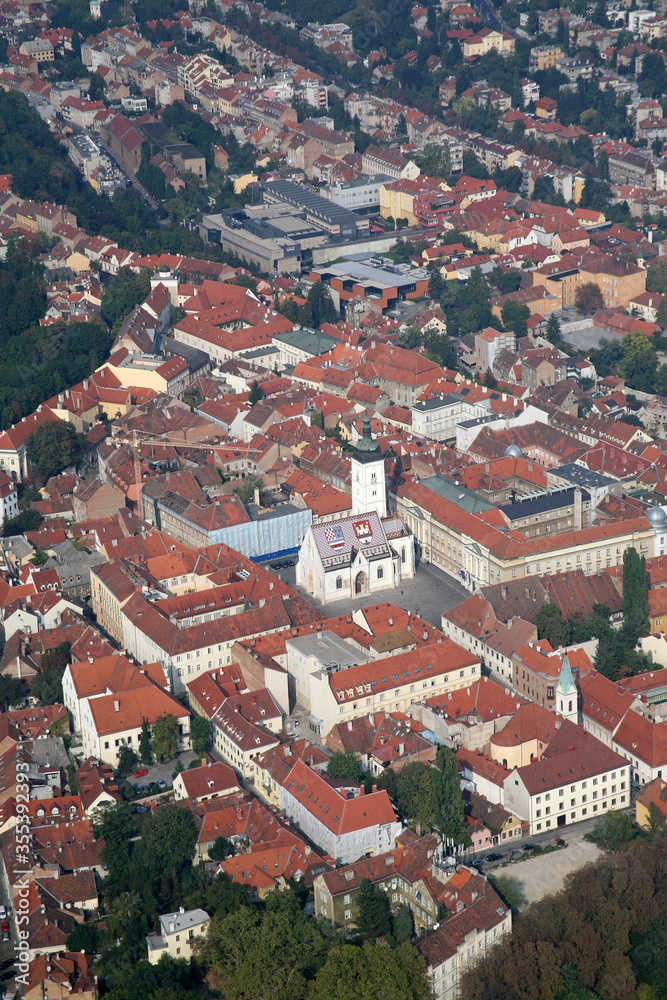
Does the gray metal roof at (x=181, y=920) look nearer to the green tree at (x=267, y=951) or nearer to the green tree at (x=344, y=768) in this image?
the green tree at (x=267, y=951)

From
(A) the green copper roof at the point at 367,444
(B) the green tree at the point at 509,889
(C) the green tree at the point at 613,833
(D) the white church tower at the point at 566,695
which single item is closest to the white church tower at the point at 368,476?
(A) the green copper roof at the point at 367,444

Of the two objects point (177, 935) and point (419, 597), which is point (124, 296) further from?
point (177, 935)

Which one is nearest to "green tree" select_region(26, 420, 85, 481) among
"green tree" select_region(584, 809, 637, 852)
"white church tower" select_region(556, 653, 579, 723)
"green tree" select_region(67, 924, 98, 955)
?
"white church tower" select_region(556, 653, 579, 723)

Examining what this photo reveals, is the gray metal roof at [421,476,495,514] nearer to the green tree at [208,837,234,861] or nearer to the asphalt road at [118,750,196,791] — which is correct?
the asphalt road at [118,750,196,791]

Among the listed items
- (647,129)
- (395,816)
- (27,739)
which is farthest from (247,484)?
(647,129)

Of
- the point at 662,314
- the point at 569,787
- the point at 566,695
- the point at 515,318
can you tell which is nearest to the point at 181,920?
the point at 569,787

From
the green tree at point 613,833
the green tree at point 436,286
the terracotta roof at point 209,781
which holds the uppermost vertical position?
the terracotta roof at point 209,781
